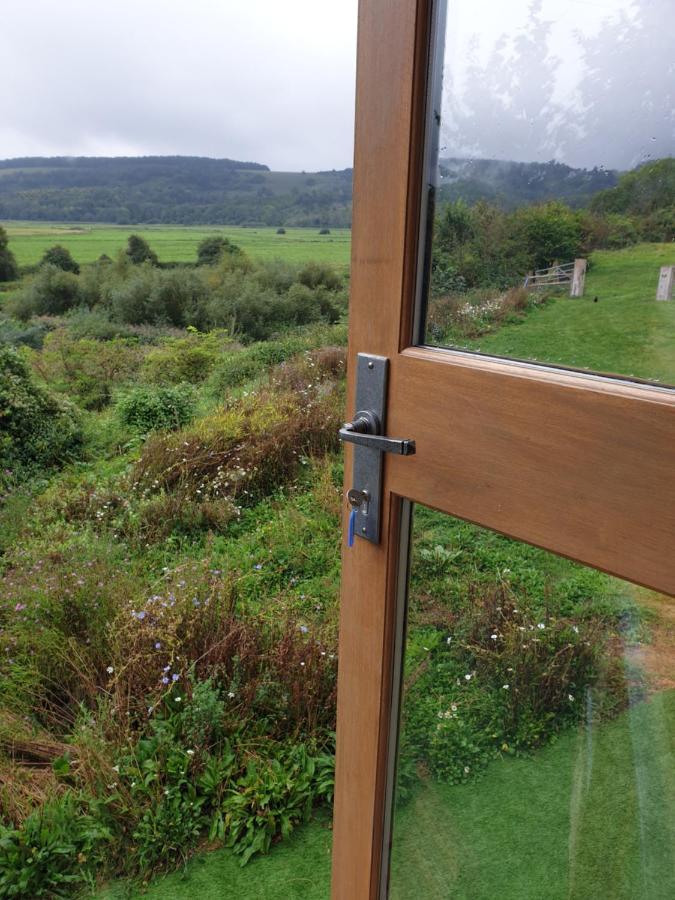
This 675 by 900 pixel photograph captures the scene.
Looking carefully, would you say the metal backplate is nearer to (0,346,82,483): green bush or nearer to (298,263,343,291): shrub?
(0,346,82,483): green bush

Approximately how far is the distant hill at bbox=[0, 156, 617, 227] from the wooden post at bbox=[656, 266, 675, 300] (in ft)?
22.6

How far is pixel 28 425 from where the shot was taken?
493 cm

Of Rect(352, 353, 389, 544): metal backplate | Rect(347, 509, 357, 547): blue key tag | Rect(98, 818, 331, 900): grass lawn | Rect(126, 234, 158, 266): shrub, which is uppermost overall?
Rect(352, 353, 389, 544): metal backplate

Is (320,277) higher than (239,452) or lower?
higher

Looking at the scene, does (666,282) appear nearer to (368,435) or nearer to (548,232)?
(548,232)

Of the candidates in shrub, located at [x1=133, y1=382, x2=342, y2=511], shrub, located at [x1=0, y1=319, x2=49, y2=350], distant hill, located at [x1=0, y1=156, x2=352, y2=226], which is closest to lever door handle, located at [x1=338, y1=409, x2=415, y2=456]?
shrub, located at [x1=133, y1=382, x2=342, y2=511]

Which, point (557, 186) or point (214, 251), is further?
point (214, 251)

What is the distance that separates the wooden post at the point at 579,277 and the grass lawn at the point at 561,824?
1.62 feet

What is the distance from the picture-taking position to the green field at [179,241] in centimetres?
805

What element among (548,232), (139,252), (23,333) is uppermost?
(548,232)

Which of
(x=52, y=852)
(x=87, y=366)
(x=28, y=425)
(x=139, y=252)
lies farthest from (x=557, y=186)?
(x=139, y=252)

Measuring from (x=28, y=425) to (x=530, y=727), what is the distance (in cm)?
468

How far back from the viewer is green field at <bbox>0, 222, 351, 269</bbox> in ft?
26.4

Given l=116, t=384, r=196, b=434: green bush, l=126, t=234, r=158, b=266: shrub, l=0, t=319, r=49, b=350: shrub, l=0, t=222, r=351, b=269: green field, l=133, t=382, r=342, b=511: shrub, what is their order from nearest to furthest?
l=133, t=382, r=342, b=511: shrub
l=116, t=384, r=196, b=434: green bush
l=0, t=319, r=49, b=350: shrub
l=0, t=222, r=351, b=269: green field
l=126, t=234, r=158, b=266: shrub
